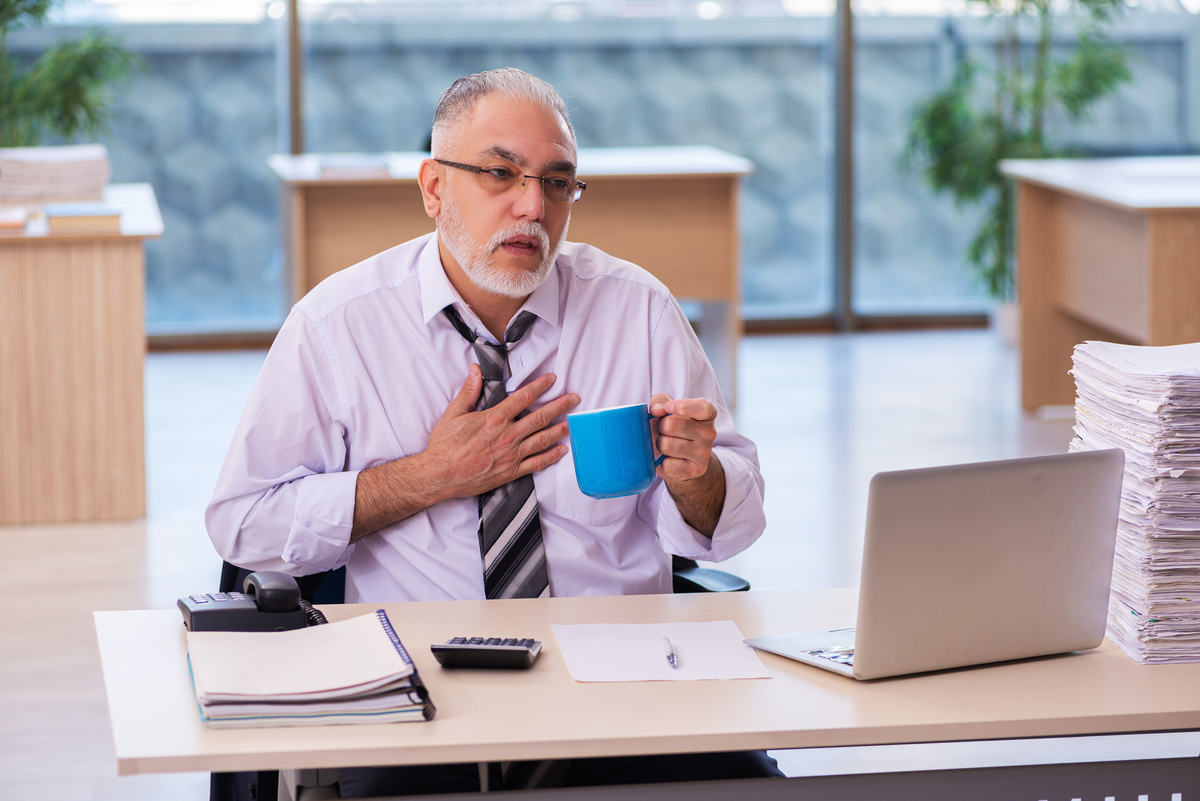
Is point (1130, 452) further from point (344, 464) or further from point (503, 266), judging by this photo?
point (344, 464)

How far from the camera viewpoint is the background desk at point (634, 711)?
121 cm

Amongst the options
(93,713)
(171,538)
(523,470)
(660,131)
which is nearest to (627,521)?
(523,470)

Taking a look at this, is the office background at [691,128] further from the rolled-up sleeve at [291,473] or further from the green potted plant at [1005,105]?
the rolled-up sleeve at [291,473]

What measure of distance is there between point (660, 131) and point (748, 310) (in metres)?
0.99

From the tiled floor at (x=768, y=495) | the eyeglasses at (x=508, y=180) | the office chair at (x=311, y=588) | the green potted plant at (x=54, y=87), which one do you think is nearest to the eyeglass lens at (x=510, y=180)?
the eyeglasses at (x=508, y=180)

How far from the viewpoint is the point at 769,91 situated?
22.9 feet

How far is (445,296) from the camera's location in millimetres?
1887

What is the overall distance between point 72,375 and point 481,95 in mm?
2476

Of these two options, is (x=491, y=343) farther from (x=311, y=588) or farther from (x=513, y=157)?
(x=311, y=588)

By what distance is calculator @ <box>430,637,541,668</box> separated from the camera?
54.6 inches

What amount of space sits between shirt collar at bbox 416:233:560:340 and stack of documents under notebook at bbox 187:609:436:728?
1.97 ft

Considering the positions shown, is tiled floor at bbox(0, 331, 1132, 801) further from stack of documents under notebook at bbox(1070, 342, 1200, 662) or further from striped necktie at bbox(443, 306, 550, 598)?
stack of documents under notebook at bbox(1070, 342, 1200, 662)

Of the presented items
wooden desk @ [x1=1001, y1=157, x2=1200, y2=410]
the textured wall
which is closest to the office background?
Result: the textured wall

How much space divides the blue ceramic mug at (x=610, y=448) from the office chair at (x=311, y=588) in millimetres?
430
